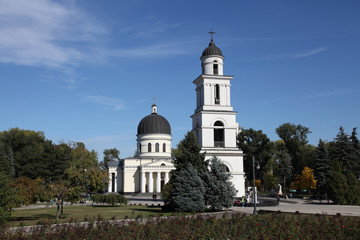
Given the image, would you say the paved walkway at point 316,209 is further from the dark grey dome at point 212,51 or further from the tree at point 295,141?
the tree at point 295,141

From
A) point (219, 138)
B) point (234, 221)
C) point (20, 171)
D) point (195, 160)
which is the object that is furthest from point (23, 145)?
point (234, 221)

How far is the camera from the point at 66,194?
1089 inches

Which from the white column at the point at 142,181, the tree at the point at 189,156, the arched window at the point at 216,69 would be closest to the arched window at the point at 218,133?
the arched window at the point at 216,69

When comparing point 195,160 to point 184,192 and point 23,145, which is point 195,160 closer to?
point 184,192

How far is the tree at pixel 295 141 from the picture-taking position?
239ft

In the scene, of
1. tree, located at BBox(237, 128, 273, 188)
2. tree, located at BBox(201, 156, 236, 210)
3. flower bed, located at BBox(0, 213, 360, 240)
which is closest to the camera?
flower bed, located at BBox(0, 213, 360, 240)

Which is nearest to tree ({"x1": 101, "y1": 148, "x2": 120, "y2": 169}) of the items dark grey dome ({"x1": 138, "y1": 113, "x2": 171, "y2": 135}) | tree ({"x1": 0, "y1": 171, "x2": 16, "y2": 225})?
dark grey dome ({"x1": 138, "y1": 113, "x2": 171, "y2": 135})

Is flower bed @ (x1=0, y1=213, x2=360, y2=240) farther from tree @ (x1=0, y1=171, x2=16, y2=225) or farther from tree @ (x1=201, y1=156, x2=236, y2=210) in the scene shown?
tree @ (x1=201, y1=156, x2=236, y2=210)

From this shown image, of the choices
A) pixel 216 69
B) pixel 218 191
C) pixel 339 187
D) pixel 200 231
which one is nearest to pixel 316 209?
pixel 339 187

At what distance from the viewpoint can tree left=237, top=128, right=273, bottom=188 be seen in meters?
73.8

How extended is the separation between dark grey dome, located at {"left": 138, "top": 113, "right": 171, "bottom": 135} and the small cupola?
29.5 meters

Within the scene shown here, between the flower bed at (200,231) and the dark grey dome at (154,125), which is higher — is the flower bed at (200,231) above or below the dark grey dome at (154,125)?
below

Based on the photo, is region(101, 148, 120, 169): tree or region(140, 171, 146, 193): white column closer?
region(140, 171, 146, 193): white column

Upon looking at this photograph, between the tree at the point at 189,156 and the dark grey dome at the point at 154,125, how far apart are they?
40139 mm
